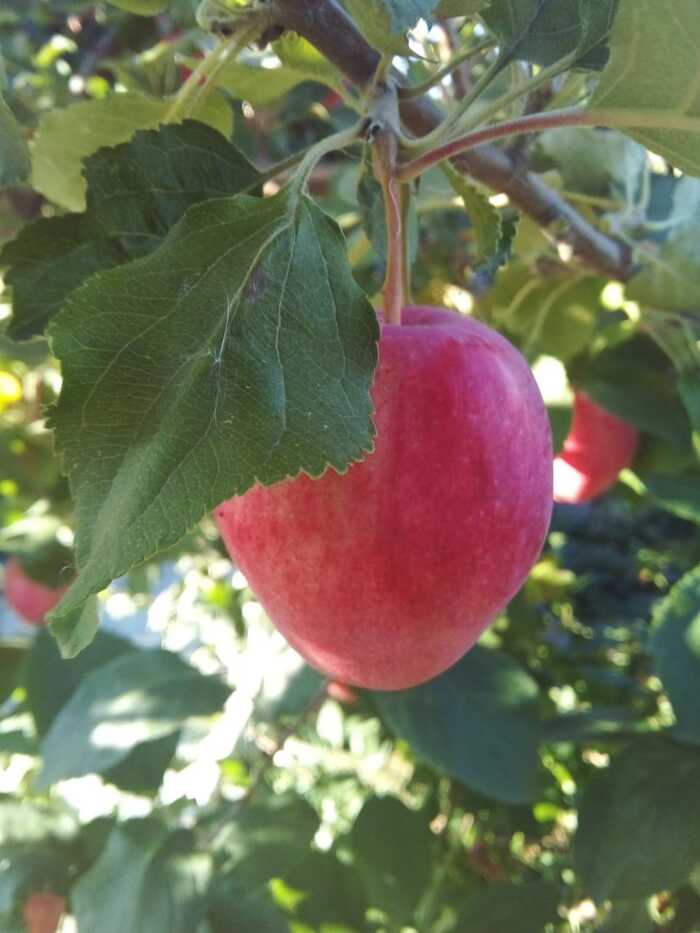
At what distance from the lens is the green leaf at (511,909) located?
88cm

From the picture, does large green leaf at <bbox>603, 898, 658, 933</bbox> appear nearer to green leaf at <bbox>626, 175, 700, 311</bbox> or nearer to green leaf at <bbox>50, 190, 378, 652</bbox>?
green leaf at <bbox>626, 175, 700, 311</bbox>

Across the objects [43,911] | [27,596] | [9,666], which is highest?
[43,911]

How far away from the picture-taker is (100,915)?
75 cm

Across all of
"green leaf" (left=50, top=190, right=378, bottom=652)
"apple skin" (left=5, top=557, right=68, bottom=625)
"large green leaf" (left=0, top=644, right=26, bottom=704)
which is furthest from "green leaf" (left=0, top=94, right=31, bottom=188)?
"apple skin" (left=5, top=557, right=68, bottom=625)

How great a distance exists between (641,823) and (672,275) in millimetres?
427

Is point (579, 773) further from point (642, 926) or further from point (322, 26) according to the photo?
point (322, 26)

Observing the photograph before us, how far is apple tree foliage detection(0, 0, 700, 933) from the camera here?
0.37 meters

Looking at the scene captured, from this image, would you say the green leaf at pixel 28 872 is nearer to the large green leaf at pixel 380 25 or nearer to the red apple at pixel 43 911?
the red apple at pixel 43 911


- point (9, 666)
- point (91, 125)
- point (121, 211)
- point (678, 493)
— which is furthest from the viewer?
point (9, 666)

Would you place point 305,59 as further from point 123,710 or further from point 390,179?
point 123,710

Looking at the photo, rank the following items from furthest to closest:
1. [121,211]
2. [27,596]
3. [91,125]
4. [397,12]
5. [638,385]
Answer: [27,596], [638,385], [91,125], [121,211], [397,12]

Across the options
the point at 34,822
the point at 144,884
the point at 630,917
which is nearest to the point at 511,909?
the point at 630,917

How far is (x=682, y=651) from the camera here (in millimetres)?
777

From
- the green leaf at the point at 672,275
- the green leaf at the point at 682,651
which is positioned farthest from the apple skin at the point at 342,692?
the green leaf at the point at 672,275
